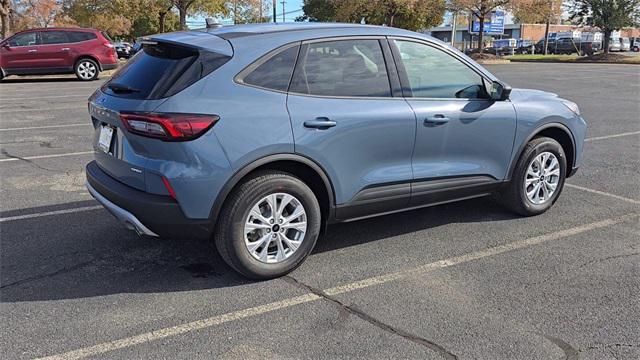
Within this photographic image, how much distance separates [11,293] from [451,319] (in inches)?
111

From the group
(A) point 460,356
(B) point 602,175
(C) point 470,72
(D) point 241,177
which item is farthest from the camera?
(B) point 602,175

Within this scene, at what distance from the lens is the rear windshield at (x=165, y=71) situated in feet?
12.0

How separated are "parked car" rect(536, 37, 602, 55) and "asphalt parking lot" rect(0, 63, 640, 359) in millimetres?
54446

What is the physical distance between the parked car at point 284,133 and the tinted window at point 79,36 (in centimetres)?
1706

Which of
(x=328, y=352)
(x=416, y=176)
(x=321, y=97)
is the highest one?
(x=321, y=97)

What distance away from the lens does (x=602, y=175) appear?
6922mm

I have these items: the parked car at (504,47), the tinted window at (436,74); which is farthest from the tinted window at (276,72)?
the parked car at (504,47)

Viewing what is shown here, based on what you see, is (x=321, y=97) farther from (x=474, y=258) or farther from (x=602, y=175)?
(x=602, y=175)

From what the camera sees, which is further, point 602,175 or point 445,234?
point 602,175

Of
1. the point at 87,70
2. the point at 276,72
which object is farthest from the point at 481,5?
the point at 276,72

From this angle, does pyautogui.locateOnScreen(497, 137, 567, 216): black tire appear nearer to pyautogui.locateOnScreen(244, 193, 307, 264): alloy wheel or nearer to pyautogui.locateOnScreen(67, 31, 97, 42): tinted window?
pyautogui.locateOnScreen(244, 193, 307, 264): alloy wheel

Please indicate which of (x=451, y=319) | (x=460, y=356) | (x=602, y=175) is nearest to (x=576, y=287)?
(x=451, y=319)

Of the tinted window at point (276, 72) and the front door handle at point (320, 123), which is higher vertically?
the tinted window at point (276, 72)

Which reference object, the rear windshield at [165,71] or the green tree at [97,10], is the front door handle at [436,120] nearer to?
the rear windshield at [165,71]
